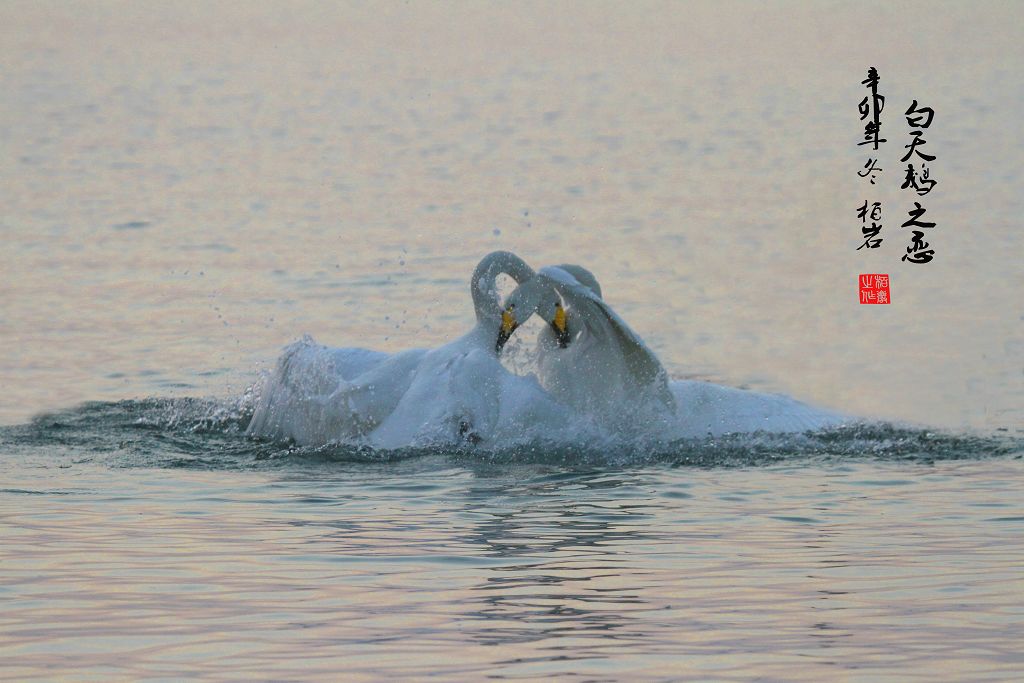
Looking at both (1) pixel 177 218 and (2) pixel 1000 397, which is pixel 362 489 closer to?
(2) pixel 1000 397

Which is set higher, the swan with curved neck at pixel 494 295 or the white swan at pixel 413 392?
the swan with curved neck at pixel 494 295

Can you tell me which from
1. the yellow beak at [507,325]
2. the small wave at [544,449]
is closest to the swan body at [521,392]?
the yellow beak at [507,325]

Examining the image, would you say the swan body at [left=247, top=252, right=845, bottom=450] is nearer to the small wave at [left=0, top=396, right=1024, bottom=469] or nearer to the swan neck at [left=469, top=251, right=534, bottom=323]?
the swan neck at [left=469, top=251, right=534, bottom=323]

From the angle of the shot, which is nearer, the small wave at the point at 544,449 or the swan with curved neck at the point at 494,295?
the small wave at the point at 544,449

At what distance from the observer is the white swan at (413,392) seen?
567 inches

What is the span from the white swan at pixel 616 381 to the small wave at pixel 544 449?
220mm

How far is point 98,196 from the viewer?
28297mm

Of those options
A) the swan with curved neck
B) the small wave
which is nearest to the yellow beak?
the swan with curved neck

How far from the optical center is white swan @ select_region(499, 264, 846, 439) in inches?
570

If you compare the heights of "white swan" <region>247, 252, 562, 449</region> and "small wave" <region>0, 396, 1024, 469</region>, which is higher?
"white swan" <region>247, 252, 562, 449</region>

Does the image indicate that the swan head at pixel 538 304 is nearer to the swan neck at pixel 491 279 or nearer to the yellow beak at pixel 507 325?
the yellow beak at pixel 507 325

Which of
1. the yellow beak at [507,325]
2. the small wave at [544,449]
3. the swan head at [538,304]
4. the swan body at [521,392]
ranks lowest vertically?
the small wave at [544,449]

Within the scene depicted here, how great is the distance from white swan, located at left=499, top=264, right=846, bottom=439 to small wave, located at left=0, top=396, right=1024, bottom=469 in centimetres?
22

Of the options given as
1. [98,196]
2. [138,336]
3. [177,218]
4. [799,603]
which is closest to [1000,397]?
[799,603]
